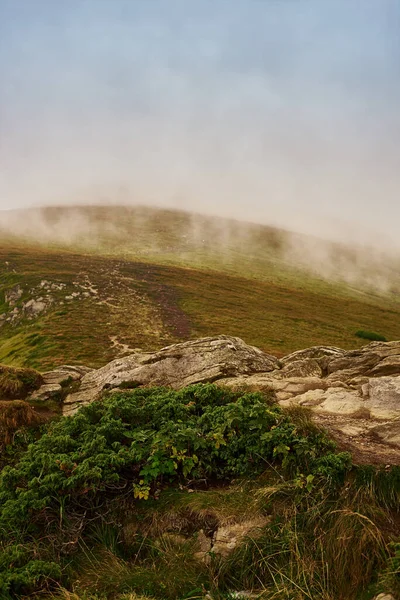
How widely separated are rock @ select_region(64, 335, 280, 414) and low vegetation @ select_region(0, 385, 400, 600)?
308 inches

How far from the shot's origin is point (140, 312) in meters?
58.3

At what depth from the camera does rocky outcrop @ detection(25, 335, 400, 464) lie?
9.23 metres

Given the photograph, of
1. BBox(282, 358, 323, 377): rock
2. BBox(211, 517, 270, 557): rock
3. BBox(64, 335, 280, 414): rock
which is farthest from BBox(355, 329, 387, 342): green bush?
BBox(211, 517, 270, 557): rock

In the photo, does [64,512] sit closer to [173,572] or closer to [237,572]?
[173,572]

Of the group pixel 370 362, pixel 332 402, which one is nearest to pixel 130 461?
pixel 332 402

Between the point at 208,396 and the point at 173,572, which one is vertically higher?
Result: the point at 208,396

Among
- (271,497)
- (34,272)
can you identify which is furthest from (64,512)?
(34,272)

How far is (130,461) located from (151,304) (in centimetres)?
5650

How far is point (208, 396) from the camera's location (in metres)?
10.1

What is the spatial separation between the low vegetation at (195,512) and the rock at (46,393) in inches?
295

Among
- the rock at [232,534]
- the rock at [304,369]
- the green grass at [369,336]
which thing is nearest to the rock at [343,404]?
the rock at [304,369]

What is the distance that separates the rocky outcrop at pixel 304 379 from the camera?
9.23 meters

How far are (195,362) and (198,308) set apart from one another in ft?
153

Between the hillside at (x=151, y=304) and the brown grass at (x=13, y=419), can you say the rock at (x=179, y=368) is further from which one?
the hillside at (x=151, y=304)
